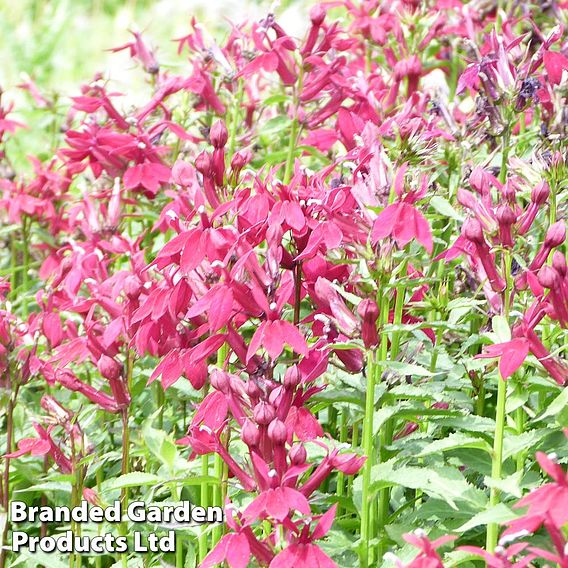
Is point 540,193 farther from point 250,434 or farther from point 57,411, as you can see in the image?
point 57,411

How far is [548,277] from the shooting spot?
4.66 feet

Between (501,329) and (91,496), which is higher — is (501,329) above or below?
above

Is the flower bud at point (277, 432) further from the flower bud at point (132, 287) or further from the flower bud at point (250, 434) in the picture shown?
the flower bud at point (132, 287)

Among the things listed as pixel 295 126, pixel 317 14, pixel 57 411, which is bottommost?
pixel 57 411

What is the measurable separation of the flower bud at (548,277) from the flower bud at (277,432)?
0.39 m

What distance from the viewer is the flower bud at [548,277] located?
1.42 m

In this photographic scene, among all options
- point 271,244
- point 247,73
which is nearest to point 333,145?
point 247,73

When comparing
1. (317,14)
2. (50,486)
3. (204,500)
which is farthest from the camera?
(317,14)

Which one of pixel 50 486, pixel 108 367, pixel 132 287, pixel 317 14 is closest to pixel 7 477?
pixel 50 486

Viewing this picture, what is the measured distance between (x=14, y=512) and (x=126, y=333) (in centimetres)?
48

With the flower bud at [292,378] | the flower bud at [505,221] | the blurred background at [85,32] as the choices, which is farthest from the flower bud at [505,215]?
the blurred background at [85,32]

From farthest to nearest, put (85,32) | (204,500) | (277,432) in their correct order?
(85,32) → (204,500) → (277,432)

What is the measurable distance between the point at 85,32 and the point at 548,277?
6242mm

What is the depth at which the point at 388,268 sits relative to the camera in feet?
4.97
